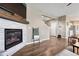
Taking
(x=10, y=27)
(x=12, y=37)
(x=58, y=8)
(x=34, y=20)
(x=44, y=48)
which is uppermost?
(x=58, y=8)

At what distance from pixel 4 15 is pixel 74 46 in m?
2.53

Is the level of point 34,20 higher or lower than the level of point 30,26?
higher

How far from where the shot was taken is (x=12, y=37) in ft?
10.1

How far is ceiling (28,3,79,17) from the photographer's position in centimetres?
300

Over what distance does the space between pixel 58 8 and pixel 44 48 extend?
128 centimetres

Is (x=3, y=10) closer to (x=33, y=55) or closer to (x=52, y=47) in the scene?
(x=33, y=55)

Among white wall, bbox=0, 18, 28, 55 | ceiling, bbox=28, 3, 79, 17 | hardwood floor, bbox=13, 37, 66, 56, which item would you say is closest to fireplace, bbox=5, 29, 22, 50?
white wall, bbox=0, 18, 28, 55

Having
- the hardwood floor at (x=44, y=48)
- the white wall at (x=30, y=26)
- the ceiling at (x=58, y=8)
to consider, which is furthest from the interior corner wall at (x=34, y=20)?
the hardwood floor at (x=44, y=48)

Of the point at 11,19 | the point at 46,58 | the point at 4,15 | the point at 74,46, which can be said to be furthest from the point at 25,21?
the point at 74,46

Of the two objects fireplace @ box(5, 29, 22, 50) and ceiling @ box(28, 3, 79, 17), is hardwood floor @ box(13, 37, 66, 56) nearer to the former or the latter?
fireplace @ box(5, 29, 22, 50)

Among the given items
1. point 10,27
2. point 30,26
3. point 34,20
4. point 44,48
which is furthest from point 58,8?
point 10,27

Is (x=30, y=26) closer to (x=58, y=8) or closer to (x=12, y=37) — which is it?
(x=12, y=37)

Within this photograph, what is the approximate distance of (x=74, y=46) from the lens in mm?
3789

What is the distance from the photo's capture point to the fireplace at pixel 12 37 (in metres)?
2.87
